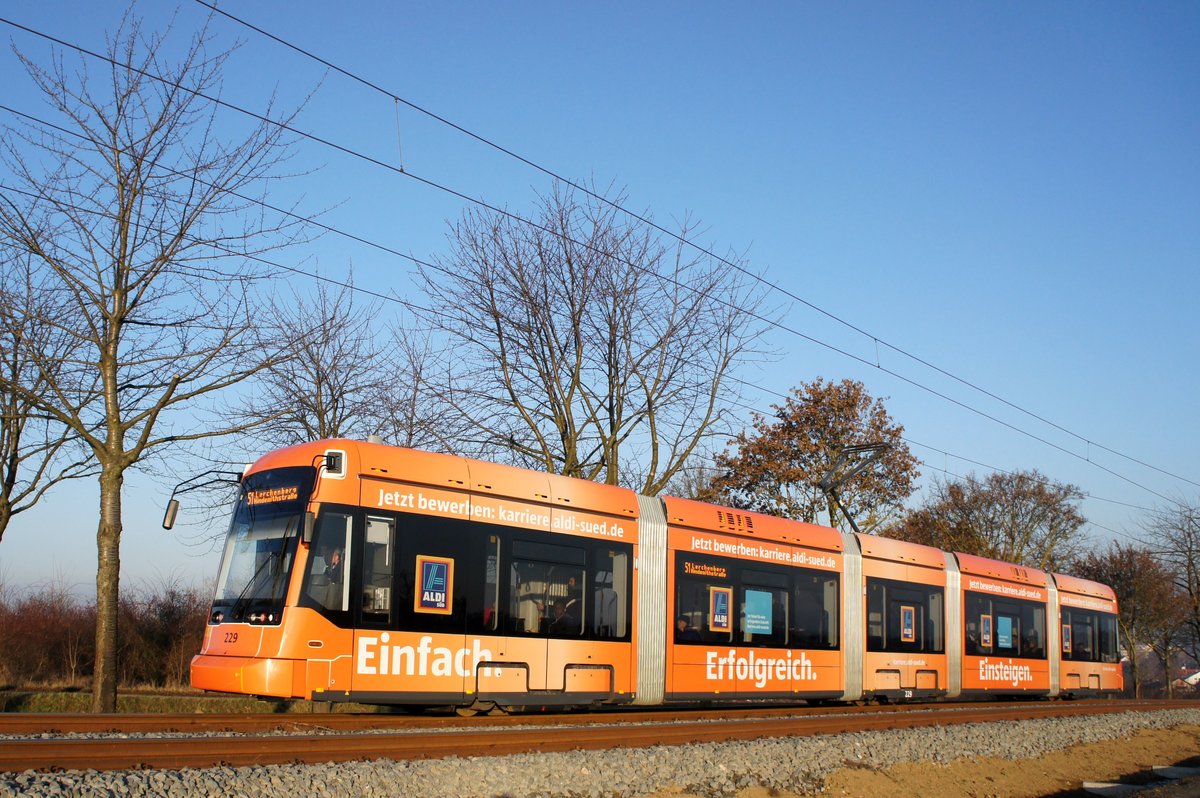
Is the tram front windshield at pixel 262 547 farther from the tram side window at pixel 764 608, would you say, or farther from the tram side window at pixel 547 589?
the tram side window at pixel 764 608

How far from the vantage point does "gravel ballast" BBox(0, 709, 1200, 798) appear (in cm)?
749

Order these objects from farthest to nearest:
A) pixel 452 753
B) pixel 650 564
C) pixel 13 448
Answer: pixel 13 448
pixel 650 564
pixel 452 753

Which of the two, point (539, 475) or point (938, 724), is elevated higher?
point (539, 475)

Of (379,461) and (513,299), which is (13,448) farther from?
(379,461)

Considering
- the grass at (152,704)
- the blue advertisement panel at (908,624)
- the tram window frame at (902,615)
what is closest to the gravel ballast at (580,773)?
the tram window frame at (902,615)

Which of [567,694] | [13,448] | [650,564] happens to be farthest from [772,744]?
[13,448]

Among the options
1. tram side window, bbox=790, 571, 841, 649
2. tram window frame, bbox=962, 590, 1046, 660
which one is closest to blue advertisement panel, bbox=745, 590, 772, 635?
tram side window, bbox=790, 571, 841, 649

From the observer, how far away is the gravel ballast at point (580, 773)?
24.6ft

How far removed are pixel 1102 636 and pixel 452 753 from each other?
1096 inches

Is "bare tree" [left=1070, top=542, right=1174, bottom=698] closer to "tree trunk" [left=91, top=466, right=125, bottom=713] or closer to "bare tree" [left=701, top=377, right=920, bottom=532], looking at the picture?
"bare tree" [left=701, top=377, right=920, bottom=532]

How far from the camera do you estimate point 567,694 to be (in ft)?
50.6

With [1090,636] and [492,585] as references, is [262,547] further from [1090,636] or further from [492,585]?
[1090,636]

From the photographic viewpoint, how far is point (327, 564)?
12.9m

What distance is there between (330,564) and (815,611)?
1103 centimetres
